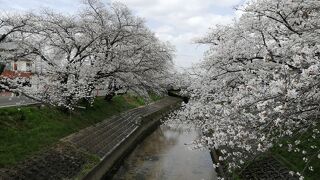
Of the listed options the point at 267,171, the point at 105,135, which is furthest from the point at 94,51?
the point at 267,171

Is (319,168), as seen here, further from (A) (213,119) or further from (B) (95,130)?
(B) (95,130)

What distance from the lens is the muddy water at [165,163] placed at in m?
24.2

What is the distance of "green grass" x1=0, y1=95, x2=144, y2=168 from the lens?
17.3 meters

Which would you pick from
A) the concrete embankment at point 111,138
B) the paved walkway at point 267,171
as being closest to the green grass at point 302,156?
the paved walkway at point 267,171

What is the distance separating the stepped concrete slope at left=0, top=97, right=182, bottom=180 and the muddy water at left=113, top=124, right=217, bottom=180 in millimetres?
A: 805

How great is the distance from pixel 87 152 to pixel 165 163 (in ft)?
23.7

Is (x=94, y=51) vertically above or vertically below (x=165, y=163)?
above

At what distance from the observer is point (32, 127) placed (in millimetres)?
21297

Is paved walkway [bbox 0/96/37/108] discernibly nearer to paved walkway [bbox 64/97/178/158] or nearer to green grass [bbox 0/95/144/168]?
green grass [bbox 0/95/144/168]

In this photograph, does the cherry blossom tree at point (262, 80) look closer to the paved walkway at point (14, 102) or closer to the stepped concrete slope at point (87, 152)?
the stepped concrete slope at point (87, 152)

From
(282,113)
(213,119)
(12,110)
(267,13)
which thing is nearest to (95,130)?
(12,110)

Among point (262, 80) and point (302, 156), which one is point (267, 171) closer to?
point (302, 156)

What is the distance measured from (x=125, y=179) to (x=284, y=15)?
13.0 m

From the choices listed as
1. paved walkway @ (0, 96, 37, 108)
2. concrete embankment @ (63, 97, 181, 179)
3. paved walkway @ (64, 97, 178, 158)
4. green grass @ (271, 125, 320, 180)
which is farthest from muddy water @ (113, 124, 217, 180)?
paved walkway @ (0, 96, 37, 108)
